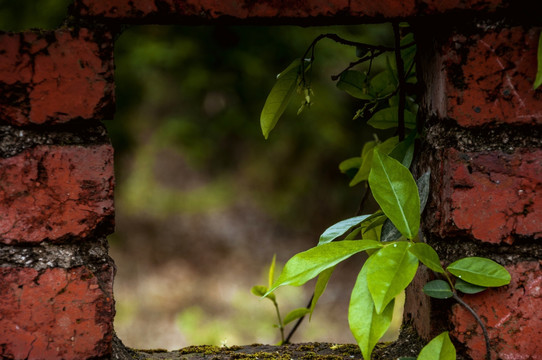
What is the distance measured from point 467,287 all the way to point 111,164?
49 cm

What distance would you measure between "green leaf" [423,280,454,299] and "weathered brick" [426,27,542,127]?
0.21 m

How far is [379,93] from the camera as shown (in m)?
0.95

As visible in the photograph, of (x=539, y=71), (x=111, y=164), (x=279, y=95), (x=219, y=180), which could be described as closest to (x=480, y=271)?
(x=539, y=71)

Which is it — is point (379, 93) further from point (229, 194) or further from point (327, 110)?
point (229, 194)

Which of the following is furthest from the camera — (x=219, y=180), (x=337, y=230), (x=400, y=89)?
(x=219, y=180)

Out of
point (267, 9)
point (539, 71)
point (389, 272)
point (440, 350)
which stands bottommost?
point (440, 350)

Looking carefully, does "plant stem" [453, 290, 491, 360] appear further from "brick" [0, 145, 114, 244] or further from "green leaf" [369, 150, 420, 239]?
"brick" [0, 145, 114, 244]

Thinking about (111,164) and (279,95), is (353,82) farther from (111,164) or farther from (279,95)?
(111,164)

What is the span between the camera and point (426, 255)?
641 mm

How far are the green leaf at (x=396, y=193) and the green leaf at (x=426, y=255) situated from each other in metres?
0.02

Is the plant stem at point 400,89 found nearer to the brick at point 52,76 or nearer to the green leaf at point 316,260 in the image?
the green leaf at point 316,260

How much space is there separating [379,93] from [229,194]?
2.19 m

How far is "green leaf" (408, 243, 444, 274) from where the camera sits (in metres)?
0.63

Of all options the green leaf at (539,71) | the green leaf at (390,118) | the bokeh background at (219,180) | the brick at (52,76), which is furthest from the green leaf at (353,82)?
the bokeh background at (219,180)
